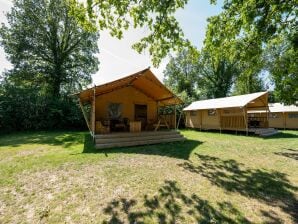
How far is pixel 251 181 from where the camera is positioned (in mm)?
5586

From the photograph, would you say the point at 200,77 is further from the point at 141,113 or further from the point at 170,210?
the point at 170,210

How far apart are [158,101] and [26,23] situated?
17657 mm

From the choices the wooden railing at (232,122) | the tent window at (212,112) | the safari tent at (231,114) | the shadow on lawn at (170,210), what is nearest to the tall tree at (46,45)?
the safari tent at (231,114)

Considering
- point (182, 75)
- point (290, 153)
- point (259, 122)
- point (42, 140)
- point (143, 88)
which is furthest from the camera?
point (182, 75)

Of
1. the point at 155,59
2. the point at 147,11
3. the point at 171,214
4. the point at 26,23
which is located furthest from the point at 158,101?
the point at 26,23

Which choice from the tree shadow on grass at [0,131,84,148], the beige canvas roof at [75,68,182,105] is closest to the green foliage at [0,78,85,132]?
the tree shadow on grass at [0,131,84,148]

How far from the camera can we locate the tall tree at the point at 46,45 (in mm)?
21609

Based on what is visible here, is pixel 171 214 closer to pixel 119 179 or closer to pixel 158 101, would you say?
pixel 119 179

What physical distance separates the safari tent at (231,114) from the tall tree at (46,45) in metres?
15.0

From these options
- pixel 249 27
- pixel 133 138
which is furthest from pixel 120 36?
pixel 133 138

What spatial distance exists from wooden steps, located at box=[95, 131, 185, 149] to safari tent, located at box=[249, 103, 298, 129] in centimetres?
1348

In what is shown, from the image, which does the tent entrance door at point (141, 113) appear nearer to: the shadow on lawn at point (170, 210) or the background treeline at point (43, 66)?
the background treeline at point (43, 66)

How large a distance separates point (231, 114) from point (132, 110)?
865 cm

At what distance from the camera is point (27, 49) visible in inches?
859
